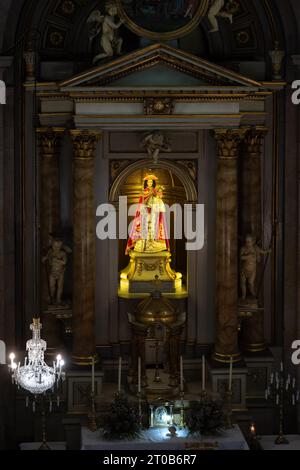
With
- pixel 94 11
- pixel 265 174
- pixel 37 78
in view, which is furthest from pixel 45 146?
pixel 265 174

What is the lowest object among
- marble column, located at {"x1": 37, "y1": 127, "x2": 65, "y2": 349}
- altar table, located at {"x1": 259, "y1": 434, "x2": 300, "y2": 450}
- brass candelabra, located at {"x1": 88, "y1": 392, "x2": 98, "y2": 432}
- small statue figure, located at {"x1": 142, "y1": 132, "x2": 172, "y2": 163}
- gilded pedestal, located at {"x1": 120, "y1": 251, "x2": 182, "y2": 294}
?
altar table, located at {"x1": 259, "y1": 434, "x2": 300, "y2": 450}

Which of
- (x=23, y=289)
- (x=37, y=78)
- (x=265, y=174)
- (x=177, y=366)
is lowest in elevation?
(x=177, y=366)

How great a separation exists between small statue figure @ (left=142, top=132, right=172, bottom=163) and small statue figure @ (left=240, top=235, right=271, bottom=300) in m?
2.43

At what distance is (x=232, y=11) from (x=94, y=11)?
9.04 ft

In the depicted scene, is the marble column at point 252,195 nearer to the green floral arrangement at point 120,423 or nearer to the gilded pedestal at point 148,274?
the gilded pedestal at point 148,274

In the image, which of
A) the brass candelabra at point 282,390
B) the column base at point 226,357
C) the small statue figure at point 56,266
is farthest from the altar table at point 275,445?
the small statue figure at point 56,266

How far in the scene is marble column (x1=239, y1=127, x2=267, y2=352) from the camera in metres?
23.2

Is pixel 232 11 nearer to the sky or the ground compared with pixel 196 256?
nearer to the sky

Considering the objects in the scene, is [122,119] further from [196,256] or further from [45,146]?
[196,256]

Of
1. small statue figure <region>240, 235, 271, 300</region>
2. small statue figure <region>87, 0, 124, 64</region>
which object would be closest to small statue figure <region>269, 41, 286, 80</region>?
small statue figure <region>87, 0, 124, 64</region>

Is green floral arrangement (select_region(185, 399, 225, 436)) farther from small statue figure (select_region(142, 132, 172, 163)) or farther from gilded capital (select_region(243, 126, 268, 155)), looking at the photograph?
gilded capital (select_region(243, 126, 268, 155))

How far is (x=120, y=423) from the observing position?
20.9 metres

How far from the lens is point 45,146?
23.0m

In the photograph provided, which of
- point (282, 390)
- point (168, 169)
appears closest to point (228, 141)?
point (168, 169)
